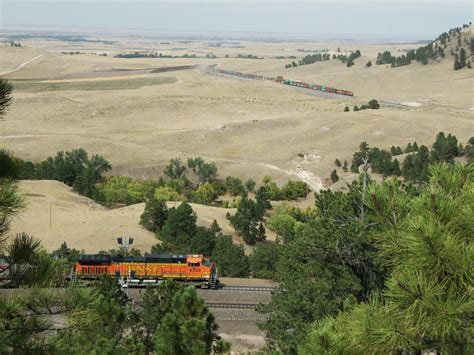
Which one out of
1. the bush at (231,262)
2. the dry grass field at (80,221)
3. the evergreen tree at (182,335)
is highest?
the evergreen tree at (182,335)

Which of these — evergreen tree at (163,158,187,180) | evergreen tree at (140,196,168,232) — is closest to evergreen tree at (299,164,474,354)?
evergreen tree at (140,196,168,232)

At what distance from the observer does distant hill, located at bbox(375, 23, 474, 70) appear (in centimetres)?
15925

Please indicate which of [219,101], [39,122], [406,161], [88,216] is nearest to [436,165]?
[88,216]

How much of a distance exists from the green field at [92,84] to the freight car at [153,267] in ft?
404

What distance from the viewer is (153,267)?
3419 centimetres

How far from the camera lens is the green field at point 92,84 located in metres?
152

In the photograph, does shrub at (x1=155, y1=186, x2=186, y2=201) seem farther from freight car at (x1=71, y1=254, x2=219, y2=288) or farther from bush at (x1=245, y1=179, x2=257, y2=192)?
freight car at (x1=71, y1=254, x2=219, y2=288)

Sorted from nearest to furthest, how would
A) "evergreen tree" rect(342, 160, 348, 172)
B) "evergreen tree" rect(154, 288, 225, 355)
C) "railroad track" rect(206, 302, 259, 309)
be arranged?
"evergreen tree" rect(154, 288, 225, 355) → "railroad track" rect(206, 302, 259, 309) → "evergreen tree" rect(342, 160, 348, 172)

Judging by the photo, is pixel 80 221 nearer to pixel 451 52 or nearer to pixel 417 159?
pixel 417 159

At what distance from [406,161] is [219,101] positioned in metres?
66.0

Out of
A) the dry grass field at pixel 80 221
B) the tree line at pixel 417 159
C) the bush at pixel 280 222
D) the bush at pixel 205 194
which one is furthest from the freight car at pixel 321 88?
the bush at pixel 280 222

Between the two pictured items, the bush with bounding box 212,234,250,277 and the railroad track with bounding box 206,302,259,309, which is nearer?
the railroad track with bounding box 206,302,259,309

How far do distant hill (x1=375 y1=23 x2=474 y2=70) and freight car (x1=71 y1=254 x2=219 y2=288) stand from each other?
136587 millimetres

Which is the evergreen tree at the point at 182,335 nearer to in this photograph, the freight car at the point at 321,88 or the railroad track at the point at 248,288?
the railroad track at the point at 248,288
